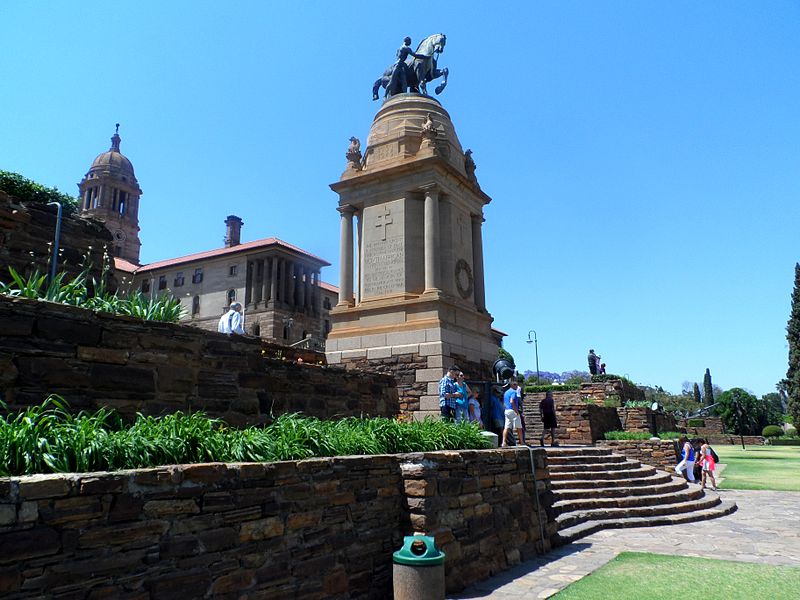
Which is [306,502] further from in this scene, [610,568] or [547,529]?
[547,529]

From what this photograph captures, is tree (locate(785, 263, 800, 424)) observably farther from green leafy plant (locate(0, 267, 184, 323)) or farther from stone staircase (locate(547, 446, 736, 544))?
green leafy plant (locate(0, 267, 184, 323))

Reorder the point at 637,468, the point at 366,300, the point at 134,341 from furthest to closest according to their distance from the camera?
the point at 366,300, the point at 637,468, the point at 134,341

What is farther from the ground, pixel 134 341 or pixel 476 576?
pixel 134 341

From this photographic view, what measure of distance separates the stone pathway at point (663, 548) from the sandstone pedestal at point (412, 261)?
6538mm

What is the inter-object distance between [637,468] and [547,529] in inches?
267

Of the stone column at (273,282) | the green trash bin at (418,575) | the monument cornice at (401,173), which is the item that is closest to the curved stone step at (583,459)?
the green trash bin at (418,575)

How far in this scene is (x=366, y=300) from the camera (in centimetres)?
1811

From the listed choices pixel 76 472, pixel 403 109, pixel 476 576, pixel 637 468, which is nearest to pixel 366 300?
pixel 403 109

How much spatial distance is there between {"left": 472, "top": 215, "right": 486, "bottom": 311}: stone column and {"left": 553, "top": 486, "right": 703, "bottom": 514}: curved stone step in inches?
325

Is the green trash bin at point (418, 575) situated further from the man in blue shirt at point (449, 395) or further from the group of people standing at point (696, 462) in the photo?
the group of people standing at point (696, 462)

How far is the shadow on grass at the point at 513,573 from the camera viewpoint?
21.9 ft

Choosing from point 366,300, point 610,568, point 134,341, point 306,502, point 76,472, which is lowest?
point 610,568

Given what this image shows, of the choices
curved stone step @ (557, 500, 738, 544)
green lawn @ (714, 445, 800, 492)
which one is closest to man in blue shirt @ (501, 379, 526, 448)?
curved stone step @ (557, 500, 738, 544)

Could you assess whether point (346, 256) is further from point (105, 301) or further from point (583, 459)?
point (105, 301)
